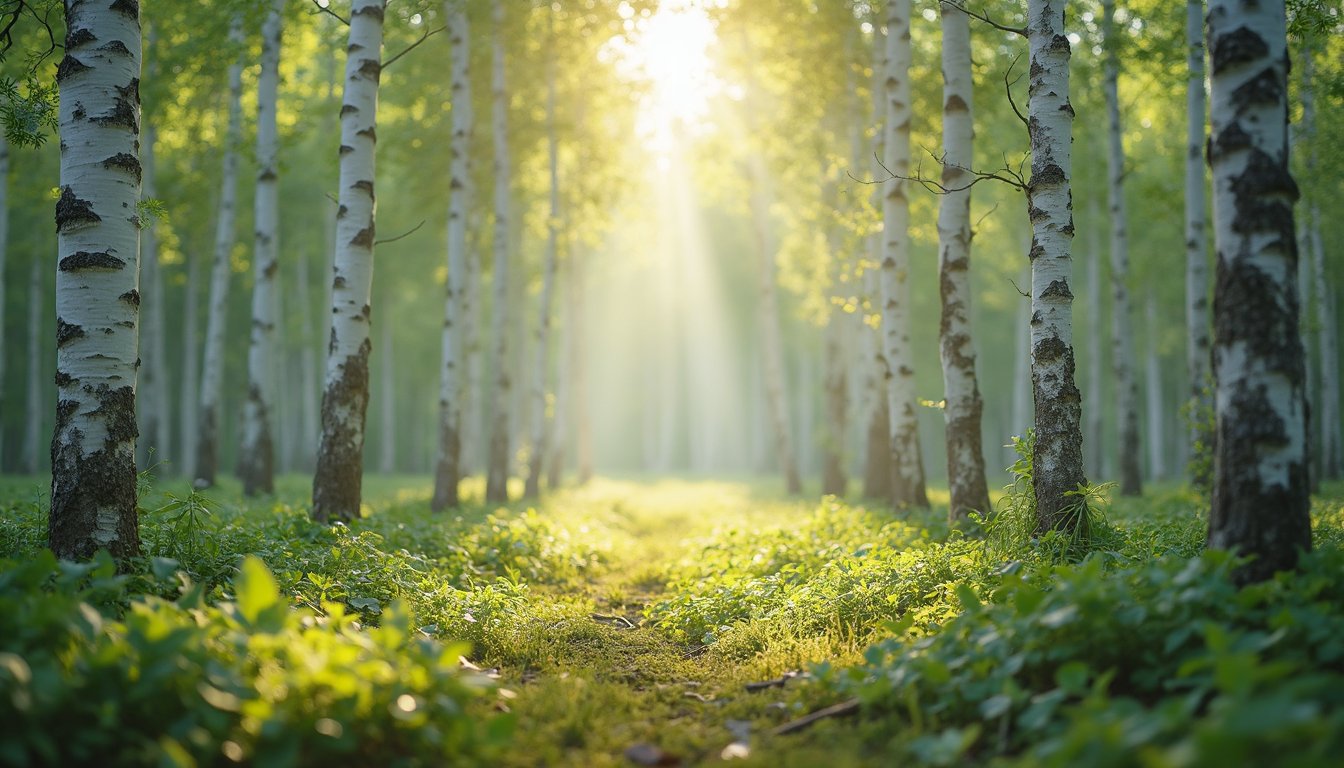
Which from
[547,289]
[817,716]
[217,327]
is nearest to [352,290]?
[817,716]

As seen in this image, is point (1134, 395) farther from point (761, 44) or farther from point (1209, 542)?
point (1209, 542)

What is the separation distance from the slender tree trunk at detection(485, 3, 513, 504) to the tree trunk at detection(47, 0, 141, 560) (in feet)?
31.9

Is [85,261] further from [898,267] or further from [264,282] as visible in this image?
[264,282]

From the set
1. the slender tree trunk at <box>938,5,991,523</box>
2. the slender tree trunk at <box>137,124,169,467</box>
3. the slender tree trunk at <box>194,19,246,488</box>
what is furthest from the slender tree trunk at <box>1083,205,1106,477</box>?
the slender tree trunk at <box>137,124,169,467</box>

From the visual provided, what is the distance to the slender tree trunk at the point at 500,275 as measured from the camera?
1492 centimetres

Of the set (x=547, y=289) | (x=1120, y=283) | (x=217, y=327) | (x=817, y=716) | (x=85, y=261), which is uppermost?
(x=547, y=289)

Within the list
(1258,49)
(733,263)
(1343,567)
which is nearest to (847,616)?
(1343,567)

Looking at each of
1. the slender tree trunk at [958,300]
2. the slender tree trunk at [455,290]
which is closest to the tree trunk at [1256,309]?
the slender tree trunk at [958,300]

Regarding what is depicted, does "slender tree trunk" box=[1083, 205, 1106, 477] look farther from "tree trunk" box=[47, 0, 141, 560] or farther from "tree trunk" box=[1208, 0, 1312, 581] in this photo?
"tree trunk" box=[47, 0, 141, 560]

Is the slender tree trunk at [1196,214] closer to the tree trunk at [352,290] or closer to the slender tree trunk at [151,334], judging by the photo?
the tree trunk at [352,290]

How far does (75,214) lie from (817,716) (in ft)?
16.9

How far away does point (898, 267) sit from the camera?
10773mm

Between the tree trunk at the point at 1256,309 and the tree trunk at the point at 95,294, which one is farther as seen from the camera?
the tree trunk at the point at 95,294

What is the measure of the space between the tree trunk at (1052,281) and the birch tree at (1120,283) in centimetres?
1003
